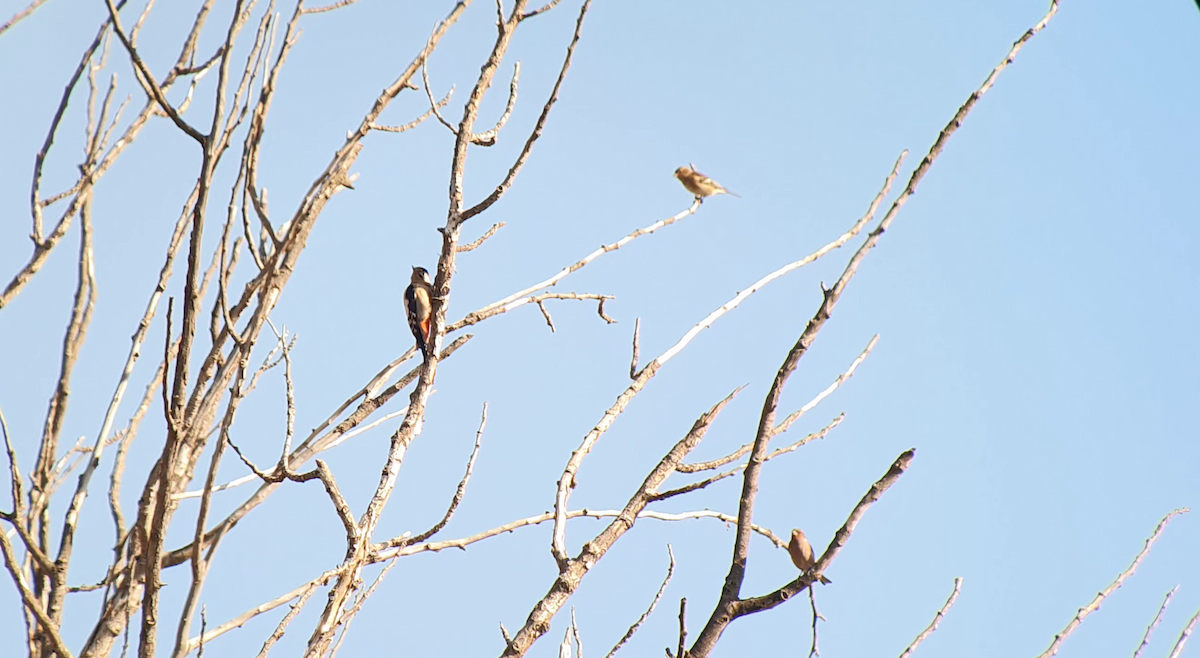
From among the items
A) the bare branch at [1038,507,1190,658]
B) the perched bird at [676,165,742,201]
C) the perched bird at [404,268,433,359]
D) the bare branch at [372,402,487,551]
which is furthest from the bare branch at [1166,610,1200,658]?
the perched bird at [676,165,742,201]

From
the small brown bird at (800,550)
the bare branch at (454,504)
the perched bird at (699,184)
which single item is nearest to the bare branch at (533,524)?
the bare branch at (454,504)

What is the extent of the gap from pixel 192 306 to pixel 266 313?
10.3 inches

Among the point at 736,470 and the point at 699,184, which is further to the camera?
the point at 699,184

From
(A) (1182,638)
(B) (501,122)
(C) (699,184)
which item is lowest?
(A) (1182,638)

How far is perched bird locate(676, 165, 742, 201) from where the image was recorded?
7188mm

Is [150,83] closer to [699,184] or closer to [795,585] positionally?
[795,585]

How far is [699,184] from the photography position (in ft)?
23.7

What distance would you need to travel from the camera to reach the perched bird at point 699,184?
719cm

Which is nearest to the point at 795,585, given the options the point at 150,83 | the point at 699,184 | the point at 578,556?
the point at 578,556

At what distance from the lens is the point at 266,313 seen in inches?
75.8

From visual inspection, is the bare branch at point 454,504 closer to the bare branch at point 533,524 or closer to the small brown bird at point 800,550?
the bare branch at point 533,524

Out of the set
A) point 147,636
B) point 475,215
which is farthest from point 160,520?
point 475,215

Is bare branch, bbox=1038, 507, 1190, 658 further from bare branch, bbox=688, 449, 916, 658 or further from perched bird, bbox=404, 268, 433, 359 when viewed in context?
perched bird, bbox=404, 268, 433, 359

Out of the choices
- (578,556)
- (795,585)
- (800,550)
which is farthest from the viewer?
(800,550)
